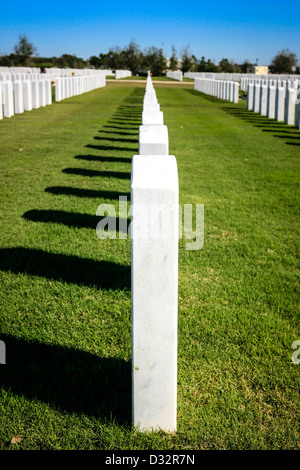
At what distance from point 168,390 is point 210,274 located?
6.48 ft

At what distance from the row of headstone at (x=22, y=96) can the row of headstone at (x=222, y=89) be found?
1031cm

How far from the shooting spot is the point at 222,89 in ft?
95.2

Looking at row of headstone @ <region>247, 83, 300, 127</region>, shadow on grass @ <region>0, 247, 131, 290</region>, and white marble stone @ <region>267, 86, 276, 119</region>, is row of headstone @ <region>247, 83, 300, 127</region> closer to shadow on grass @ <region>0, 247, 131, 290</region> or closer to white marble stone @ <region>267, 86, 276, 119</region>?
white marble stone @ <region>267, 86, 276, 119</region>

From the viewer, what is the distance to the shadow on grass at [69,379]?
2.48 meters

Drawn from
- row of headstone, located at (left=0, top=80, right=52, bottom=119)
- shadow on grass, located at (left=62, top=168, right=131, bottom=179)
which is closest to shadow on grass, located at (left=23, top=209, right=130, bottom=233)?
shadow on grass, located at (left=62, top=168, right=131, bottom=179)

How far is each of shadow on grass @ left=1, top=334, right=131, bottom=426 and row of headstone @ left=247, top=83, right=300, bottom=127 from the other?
13.5 metres

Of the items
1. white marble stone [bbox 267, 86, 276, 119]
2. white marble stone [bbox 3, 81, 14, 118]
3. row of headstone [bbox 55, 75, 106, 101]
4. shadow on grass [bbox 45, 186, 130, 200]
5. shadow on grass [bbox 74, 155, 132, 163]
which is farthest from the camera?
row of headstone [bbox 55, 75, 106, 101]

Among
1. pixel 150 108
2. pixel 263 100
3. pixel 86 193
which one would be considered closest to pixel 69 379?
pixel 86 193

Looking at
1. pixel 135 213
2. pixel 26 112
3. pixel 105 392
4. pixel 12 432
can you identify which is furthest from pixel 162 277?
pixel 26 112

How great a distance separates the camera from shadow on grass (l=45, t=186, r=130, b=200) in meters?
6.38

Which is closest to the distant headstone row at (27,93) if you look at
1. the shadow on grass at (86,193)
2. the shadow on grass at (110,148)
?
the shadow on grass at (110,148)

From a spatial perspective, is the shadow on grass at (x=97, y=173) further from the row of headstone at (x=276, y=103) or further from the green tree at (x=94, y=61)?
the green tree at (x=94, y=61)

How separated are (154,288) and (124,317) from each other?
1308 mm

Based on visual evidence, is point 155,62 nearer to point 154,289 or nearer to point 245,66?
point 245,66
